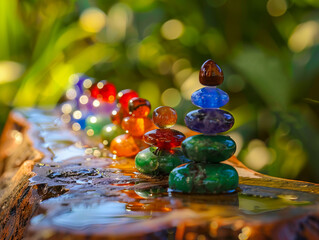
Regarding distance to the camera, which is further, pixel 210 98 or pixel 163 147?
pixel 163 147

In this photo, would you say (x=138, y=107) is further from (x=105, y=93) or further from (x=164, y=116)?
(x=105, y=93)

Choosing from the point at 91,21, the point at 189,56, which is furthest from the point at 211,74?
the point at 91,21

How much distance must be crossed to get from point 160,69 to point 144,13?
429mm

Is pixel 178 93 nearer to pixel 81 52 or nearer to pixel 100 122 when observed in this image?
pixel 81 52

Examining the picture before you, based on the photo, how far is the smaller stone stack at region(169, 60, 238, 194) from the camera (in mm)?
837

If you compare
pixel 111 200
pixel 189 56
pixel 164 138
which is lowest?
pixel 111 200

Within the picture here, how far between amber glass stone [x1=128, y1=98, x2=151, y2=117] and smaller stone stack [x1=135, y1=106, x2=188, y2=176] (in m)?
0.23

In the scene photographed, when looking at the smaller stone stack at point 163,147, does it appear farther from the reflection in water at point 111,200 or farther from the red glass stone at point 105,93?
the red glass stone at point 105,93

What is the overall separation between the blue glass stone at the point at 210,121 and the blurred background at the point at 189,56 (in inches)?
41.2

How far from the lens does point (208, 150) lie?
85 cm

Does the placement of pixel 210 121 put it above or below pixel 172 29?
below

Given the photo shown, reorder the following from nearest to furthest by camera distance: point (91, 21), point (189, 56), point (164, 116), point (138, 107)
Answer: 1. point (164, 116)
2. point (138, 107)
3. point (189, 56)
4. point (91, 21)

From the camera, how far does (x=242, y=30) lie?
2.48 m

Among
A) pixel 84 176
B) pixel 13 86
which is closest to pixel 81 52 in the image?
pixel 13 86
